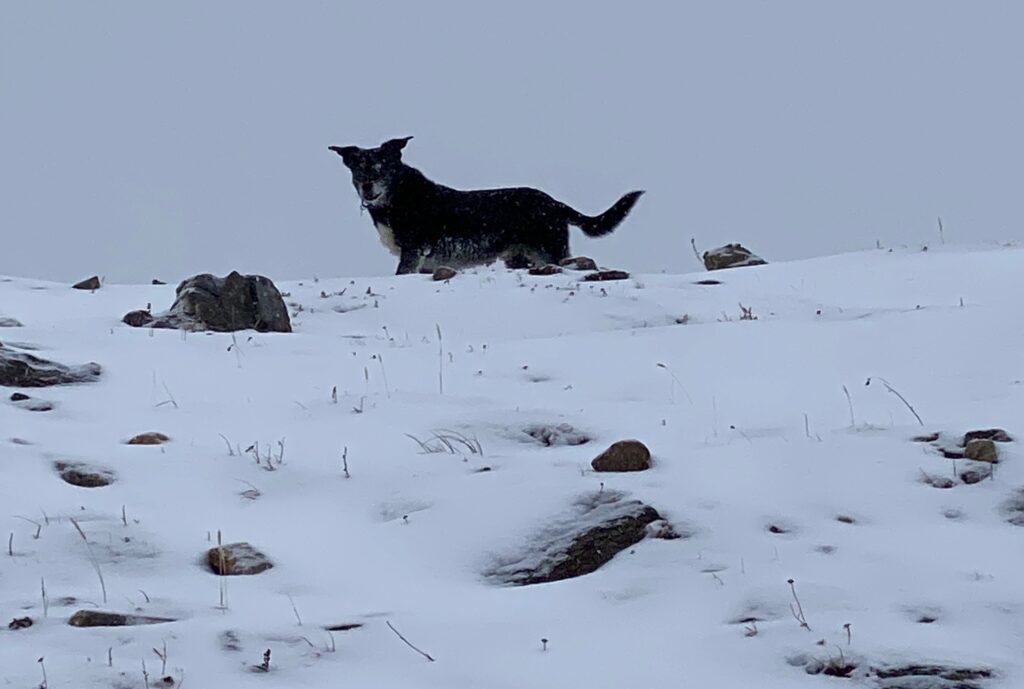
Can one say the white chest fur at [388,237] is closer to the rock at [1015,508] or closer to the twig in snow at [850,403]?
the twig in snow at [850,403]

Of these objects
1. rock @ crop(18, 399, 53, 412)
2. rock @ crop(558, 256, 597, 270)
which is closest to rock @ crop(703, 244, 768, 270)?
rock @ crop(558, 256, 597, 270)

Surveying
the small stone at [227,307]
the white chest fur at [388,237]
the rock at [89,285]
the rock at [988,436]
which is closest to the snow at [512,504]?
the rock at [988,436]

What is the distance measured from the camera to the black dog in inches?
501

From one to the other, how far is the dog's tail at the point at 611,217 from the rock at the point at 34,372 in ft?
24.1

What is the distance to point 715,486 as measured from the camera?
13.6 feet

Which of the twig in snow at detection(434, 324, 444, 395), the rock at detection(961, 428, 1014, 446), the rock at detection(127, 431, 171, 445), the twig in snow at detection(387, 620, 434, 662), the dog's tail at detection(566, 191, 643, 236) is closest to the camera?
the twig in snow at detection(387, 620, 434, 662)

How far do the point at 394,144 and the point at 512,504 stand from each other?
31.4 ft

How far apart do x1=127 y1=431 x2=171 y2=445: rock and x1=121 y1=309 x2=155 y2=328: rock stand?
2.75 meters

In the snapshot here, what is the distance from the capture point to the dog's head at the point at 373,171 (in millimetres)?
13125

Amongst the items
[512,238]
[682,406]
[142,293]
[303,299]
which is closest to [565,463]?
[682,406]

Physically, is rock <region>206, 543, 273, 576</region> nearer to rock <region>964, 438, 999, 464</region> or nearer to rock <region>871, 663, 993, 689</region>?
rock <region>871, 663, 993, 689</region>

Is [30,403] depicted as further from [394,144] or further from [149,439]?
[394,144]

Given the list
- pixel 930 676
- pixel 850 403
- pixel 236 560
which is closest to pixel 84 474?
pixel 236 560

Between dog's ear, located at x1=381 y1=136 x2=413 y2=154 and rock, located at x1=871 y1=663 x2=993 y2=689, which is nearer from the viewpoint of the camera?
rock, located at x1=871 y1=663 x2=993 y2=689
